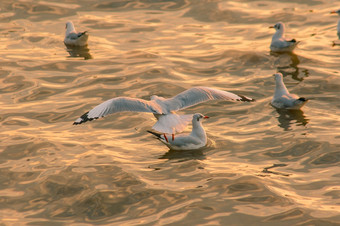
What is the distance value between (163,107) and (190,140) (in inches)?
39.3

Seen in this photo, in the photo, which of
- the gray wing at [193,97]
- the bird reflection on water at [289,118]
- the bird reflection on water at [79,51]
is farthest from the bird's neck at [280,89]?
the bird reflection on water at [79,51]

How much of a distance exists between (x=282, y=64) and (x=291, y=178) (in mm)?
7437

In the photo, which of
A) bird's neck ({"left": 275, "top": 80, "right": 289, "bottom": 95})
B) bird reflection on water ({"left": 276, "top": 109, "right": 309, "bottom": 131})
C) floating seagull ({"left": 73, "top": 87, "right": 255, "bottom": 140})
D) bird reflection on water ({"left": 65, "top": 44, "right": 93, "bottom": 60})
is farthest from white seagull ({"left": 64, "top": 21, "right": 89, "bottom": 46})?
bird reflection on water ({"left": 276, "top": 109, "right": 309, "bottom": 131})

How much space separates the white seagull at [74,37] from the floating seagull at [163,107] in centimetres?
662

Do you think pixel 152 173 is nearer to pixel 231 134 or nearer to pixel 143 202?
pixel 143 202

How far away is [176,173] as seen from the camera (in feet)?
38.4

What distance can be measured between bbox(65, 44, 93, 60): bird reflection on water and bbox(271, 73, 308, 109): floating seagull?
655 cm

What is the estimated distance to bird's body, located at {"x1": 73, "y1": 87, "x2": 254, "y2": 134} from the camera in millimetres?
12508

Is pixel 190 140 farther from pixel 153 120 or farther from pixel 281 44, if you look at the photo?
pixel 281 44

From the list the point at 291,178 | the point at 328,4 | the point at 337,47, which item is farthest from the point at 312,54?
the point at 291,178

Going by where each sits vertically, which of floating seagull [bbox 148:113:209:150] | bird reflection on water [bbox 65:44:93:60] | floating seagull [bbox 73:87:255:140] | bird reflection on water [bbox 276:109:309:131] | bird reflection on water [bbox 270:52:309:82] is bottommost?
bird reflection on water [bbox 276:109:309:131]

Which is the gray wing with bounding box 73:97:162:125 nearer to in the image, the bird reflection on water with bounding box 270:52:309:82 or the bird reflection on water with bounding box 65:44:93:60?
the bird reflection on water with bounding box 270:52:309:82

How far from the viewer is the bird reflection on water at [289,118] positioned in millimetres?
14032

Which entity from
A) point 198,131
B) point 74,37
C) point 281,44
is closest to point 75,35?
point 74,37
